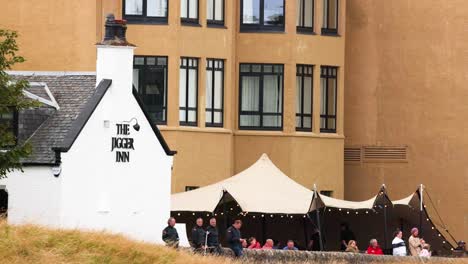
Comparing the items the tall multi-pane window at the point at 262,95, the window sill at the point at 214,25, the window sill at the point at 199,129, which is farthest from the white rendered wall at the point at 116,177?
the tall multi-pane window at the point at 262,95

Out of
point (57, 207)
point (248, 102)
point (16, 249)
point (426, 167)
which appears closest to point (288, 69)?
point (248, 102)

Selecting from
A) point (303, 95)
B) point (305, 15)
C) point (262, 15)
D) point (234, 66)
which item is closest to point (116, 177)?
point (234, 66)

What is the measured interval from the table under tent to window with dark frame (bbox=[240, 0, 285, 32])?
21.6 ft

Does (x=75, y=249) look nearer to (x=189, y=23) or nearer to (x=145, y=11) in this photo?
(x=145, y=11)

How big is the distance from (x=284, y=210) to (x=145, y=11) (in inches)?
366

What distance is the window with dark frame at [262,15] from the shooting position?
240 feet

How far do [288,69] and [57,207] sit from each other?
17235mm

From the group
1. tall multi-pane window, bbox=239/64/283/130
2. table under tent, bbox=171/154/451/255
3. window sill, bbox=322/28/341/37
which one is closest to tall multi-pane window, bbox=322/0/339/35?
window sill, bbox=322/28/341/37

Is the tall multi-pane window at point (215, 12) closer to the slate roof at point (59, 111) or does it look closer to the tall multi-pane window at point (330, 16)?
the tall multi-pane window at point (330, 16)

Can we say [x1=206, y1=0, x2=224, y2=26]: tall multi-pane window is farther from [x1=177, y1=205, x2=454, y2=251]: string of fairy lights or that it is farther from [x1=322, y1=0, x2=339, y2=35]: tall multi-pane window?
[x1=177, y1=205, x2=454, y2=251]: string of fairy lights

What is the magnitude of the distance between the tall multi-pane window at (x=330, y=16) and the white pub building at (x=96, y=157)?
14.6 m

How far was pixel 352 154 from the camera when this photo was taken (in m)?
76.8

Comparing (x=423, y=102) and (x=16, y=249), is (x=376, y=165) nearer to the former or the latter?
(x=423, y=102)

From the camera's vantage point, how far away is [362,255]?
60812mm
